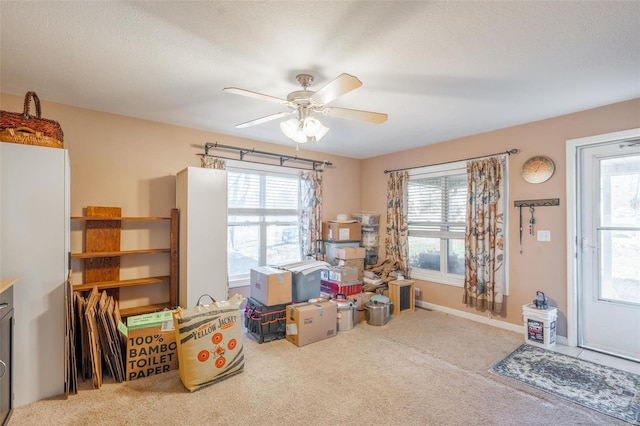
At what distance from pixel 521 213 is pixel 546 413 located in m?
2.24

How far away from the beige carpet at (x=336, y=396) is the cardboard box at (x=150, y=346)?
0.10m

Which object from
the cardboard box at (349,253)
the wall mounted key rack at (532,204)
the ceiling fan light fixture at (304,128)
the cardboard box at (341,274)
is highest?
the ceiling fan light fixture at (304,128)

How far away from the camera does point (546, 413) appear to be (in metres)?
2.19

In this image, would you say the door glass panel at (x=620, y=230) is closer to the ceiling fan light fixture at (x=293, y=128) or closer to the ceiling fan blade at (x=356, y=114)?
the ceiling fan blade at (x=356, y=114)

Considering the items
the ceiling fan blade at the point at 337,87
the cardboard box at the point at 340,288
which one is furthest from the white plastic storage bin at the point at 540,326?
the ceiling fan blade at the point at 337,87

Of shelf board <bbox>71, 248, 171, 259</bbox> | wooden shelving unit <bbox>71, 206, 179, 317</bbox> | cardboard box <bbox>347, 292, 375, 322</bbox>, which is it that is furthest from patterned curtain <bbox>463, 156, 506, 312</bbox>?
shelf board <bbox>71, 248, 171, 259</bbox>

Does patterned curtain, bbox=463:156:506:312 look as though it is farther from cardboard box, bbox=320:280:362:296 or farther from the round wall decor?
cardboard box, bbox=320:280:362:296

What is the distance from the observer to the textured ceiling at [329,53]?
173cm

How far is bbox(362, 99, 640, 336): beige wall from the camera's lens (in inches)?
124

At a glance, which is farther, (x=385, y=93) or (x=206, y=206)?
(x=206, y=206)

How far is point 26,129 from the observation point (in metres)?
2.28

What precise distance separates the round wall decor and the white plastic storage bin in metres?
1.45

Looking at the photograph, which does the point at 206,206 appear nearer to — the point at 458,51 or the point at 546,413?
the point at 458,51

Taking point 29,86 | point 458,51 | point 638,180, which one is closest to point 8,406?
point 29,86
